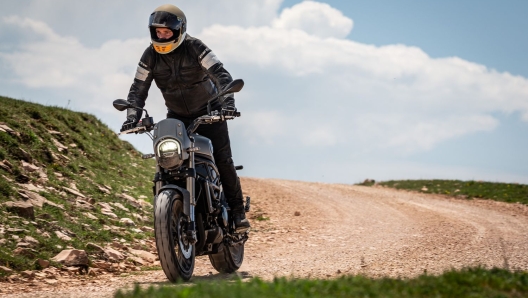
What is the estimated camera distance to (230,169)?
8.11 metres

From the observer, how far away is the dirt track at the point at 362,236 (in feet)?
27.1

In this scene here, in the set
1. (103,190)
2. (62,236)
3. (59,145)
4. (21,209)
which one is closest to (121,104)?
(62,236)

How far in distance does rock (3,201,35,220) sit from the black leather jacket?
3.40m

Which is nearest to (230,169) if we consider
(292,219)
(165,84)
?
(165,84)

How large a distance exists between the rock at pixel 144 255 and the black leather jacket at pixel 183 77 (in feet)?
10.1

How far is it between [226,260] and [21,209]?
3775 mm

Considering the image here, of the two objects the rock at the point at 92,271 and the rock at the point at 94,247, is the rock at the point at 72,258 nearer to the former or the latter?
the rock at the point at 92,271

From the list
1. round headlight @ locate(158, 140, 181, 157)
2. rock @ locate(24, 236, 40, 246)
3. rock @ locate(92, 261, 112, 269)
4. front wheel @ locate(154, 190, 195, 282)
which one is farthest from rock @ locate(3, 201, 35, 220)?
round headlight @ locate(158, 140, 181, 157)

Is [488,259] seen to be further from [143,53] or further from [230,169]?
[143,53]

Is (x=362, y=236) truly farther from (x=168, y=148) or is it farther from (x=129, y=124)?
(x=168, y=148)

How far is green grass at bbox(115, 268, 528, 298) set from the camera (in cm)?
438

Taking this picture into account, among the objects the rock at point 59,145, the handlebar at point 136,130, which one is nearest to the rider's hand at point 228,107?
the handlebar at point 136,130

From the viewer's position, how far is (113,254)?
376 inches

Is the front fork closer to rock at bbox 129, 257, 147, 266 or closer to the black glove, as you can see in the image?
the black glove
